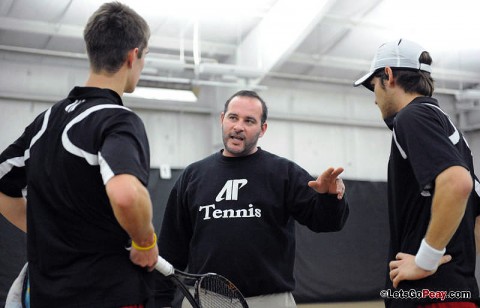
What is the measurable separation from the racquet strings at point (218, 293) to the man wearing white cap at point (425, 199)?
0.74 m

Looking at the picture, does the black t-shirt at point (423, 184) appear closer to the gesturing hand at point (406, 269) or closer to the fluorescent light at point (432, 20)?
the gesturing hand at point (406, 269)

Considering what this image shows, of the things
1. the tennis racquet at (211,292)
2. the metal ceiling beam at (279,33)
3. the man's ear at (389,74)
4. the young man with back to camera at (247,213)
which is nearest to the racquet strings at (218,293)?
the tennis racquet at (211,292)

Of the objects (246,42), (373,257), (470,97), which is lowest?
(373,257)

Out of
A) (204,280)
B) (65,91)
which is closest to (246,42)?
(65,91)

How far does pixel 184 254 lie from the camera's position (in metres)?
3.64

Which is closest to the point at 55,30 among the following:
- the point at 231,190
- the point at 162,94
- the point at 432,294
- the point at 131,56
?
the point at 162,94

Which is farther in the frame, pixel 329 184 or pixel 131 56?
pixel 329 184

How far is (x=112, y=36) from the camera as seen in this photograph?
2307 millimetres

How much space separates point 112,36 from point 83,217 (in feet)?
2.21

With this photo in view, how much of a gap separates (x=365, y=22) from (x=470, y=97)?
9.17ft

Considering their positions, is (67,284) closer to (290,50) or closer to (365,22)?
(290,50)

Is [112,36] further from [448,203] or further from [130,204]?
[448,203]

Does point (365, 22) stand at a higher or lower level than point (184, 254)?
higher

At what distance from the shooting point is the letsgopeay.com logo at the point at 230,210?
3412 millimetres
